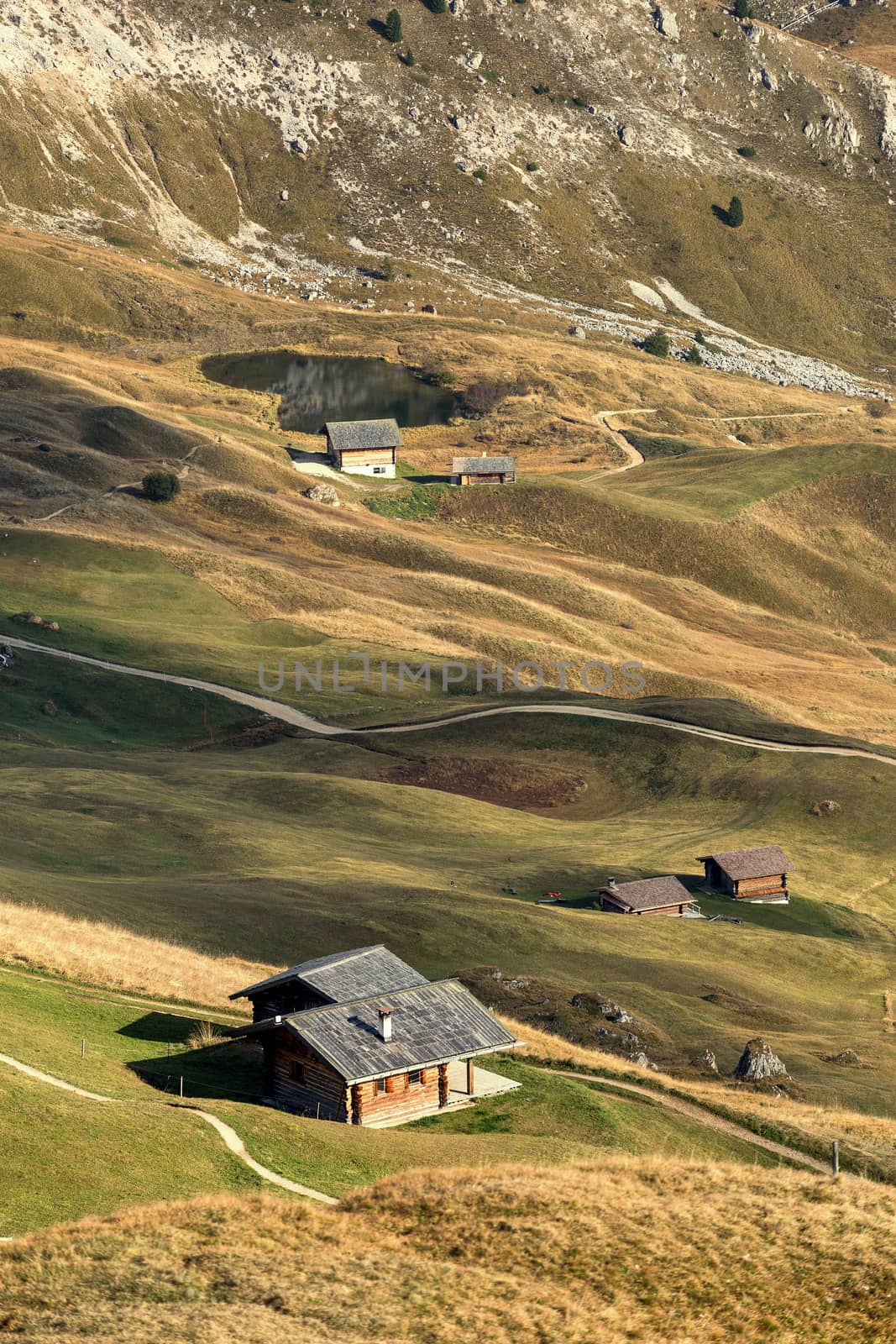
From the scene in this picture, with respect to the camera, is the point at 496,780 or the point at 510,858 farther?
the point at 496,780

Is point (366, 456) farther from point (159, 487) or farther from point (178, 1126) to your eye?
point (178, 1126)

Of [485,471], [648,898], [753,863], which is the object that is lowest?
[648,898]

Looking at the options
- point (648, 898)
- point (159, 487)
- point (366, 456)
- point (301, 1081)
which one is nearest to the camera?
point (301, 1081)

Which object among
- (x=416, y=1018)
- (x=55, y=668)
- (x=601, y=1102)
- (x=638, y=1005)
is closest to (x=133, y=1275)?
(x=416, y=1018)

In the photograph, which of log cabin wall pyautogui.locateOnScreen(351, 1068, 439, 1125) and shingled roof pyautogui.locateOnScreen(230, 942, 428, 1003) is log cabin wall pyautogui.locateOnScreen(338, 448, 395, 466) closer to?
shingled roof pyautogui.locateOnScreen(230, 942, 428, 1003)

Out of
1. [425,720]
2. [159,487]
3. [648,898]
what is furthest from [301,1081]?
[159,487]

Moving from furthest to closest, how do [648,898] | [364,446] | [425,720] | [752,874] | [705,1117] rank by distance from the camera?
[364,446] < [425,720] < [752,874] < [648,898] < [705,1117]

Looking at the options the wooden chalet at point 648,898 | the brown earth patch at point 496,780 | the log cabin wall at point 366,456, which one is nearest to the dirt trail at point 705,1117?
the wooden chalet at point 648,898
